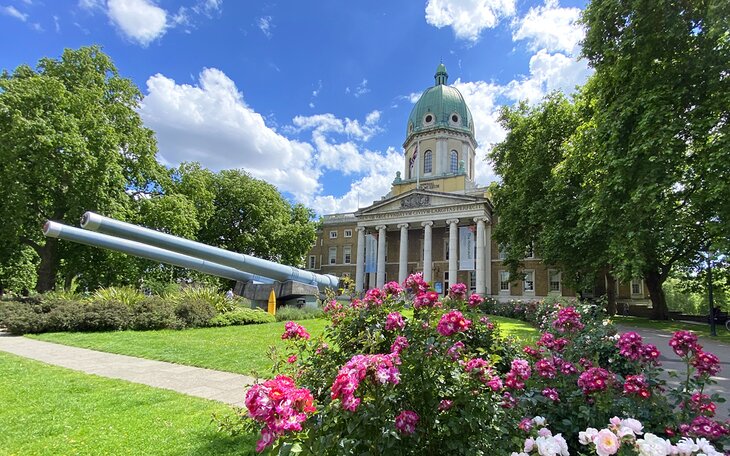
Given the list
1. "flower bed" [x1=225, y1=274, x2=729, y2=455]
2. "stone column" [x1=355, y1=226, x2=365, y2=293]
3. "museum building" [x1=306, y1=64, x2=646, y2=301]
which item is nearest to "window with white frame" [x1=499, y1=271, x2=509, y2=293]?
"museum building" [x1=306, y1=64, x2=646, y2=301]

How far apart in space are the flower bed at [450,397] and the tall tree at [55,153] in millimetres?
22009

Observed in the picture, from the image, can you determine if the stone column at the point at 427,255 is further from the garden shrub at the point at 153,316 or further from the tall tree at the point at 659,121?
the garden shrub at the point at 153,316

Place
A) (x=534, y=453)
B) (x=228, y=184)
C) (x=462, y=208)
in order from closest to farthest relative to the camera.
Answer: (x=534, y=453), (x=228, y=184), (x=462, y=208)

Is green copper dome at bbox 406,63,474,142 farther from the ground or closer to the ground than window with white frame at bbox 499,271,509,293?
farther from the ground

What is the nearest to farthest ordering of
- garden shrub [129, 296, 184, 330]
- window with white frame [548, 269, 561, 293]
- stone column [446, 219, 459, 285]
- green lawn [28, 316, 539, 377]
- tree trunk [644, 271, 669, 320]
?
1. green lawn [28, 316, 539, 377]
2. garden shrub [129, 296, 184, 330]
3. tree trunk [644, 271, 669, 320]
4. window with white frame [548, 269, 561, 293]
5. stone column [446, 219, 459, 285]

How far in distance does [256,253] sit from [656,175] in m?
34.2

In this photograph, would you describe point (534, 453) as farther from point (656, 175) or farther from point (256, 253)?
point (256, 253)

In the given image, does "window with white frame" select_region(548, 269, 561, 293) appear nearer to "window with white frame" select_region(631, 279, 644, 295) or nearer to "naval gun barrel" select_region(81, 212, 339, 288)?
"window with white frame" select_region(631, 279, 644, 295)

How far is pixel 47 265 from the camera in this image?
21672mm

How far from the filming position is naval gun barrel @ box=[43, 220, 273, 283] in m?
12.7

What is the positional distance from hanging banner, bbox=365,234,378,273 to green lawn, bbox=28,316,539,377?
3556 cm

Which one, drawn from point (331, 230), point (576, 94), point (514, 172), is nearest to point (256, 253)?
point (331, 230)

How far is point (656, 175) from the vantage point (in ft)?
41.6

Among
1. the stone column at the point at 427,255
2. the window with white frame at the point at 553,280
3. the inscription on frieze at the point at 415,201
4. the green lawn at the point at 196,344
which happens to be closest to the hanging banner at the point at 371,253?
the inscription on frieze at the point at 415,201
